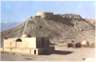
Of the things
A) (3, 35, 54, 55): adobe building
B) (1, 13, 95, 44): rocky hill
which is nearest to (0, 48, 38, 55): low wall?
(3, 35, 54, 55): adobe building

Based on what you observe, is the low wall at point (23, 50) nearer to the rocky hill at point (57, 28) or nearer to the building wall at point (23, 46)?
the building wall at point (23, 46)

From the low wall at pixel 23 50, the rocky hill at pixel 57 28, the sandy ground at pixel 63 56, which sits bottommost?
the sandy ground at pixel 63 56

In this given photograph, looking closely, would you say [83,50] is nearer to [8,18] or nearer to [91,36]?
[91,36]

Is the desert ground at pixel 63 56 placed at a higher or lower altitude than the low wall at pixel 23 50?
lower

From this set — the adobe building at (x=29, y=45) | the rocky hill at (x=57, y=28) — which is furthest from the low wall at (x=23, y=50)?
the rocky hill at (x=57, y=28)

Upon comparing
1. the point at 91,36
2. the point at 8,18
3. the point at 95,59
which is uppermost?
the point at 8,18

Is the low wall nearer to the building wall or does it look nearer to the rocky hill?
the building wall

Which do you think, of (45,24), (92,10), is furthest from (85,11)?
(45,24)
